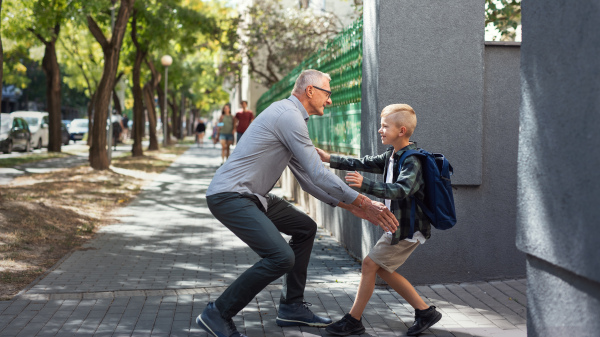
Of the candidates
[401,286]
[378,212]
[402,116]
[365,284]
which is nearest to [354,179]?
[378,212]

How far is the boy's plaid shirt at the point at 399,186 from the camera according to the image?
4.39 m

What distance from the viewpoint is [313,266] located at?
736 cm

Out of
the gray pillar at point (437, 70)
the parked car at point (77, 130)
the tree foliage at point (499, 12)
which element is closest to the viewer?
the gray pillar at point (437, 70)

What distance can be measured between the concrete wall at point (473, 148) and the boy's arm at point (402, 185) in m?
1.97

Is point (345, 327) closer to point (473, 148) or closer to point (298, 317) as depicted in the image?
point (298, 317)

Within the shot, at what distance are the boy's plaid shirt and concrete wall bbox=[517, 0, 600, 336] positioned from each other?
82cm

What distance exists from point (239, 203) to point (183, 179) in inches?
557

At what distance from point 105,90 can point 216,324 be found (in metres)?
15.7

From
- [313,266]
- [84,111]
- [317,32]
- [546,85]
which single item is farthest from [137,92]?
[84,111]

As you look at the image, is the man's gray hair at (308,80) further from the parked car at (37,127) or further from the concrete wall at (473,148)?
the parked car at (37,127)

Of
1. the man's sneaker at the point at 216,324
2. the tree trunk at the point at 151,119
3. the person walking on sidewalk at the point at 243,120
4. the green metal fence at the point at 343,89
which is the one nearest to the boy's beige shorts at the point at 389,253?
the man's sneaker at the point at 216,324

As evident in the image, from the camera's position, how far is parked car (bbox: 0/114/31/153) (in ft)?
98.2

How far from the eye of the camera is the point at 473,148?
6.48 m

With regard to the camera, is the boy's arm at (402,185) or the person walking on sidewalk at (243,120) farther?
the person walking on sidewalk at (243,120)
